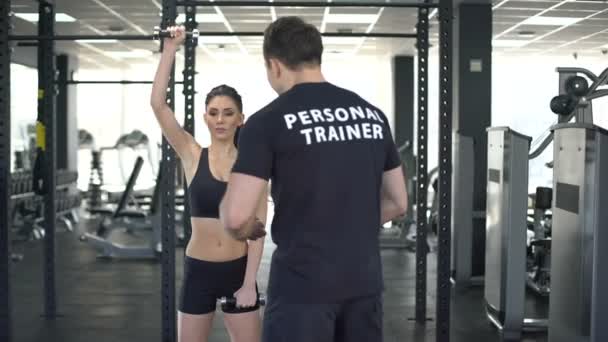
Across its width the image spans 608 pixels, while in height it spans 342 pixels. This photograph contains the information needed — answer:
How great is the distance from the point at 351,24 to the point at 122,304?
4947 millimetres

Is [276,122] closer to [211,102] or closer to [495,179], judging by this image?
[211,102]

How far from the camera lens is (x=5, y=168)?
2742 mm

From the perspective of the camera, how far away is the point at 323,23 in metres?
8.70

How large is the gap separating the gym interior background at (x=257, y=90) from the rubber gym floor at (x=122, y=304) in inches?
0.5

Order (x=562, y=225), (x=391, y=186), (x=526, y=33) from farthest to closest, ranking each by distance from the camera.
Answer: (x=526, y=33) → (x=562, y=225) → (x=391, y=186)

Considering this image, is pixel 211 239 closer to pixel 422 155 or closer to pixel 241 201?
pixel 241 201

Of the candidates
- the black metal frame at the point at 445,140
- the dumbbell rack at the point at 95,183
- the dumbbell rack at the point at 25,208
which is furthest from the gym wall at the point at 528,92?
the black metal frame at the point at 445,140

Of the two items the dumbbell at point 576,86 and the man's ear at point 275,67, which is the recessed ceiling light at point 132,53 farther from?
the man's ear at point 275,67

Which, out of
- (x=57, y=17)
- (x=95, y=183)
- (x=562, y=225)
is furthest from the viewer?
(x=95, y=183)

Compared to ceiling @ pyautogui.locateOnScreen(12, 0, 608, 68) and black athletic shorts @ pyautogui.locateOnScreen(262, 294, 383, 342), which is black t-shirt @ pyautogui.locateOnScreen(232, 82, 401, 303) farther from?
ceiling @ pyautogui.locateOnScreen(12, 0, 608, 68)

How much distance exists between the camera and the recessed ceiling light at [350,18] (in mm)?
8070

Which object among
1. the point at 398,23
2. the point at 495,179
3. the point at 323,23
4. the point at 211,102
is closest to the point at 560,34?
the point at 398,23

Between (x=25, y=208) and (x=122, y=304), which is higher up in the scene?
(x=25, y=208)

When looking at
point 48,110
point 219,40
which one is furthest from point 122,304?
point 219,40
